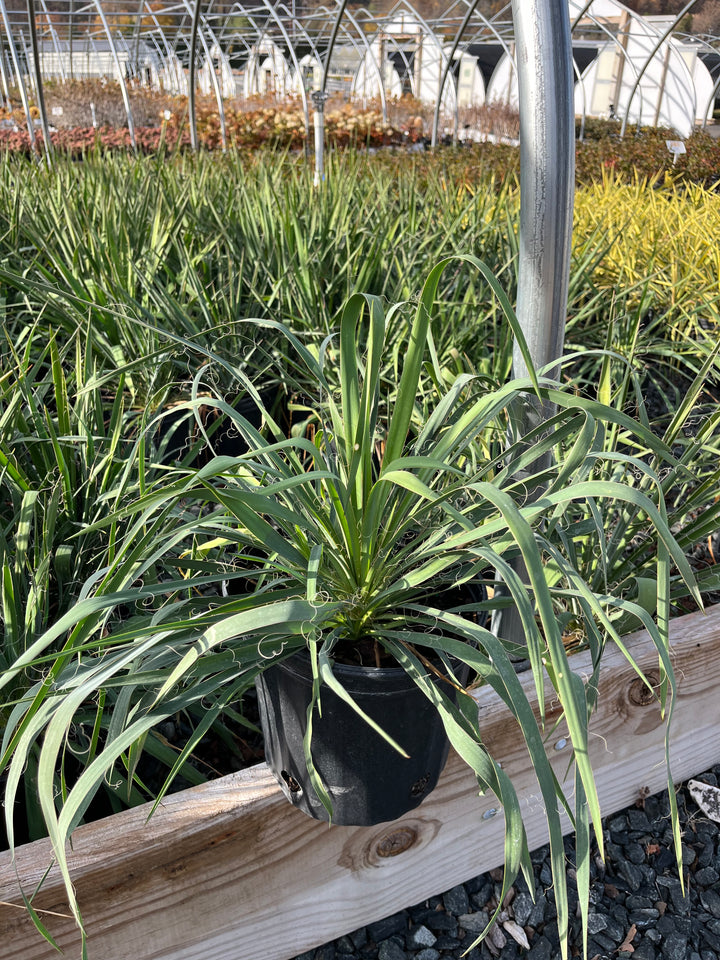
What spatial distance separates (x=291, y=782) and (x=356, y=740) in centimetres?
12

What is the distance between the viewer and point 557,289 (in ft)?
2.64

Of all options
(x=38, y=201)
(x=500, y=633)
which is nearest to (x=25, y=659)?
(x=500, y=633)

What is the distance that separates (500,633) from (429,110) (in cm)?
1201

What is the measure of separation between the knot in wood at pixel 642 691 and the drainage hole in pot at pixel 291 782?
50 centimetres

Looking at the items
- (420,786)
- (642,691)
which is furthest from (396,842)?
(642,691)

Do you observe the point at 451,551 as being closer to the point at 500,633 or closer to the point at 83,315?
the point at 500,633

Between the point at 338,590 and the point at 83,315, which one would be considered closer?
the point at 338,590

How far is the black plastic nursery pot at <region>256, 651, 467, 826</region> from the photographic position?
0.69 m

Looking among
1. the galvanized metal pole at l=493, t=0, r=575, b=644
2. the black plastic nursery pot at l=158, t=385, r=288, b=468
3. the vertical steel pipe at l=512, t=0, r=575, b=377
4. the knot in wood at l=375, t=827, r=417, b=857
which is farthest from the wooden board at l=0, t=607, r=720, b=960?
the black plastic nursery pot at l=158, t=385, r=288, b=468

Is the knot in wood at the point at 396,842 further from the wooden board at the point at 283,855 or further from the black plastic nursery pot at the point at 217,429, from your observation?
the black plastic nursery pot at the point at 217,429

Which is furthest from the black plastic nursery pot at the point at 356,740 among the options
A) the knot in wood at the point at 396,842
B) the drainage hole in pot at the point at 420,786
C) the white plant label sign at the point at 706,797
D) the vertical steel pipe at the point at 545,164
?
the white plant label sign at the point at 706,797

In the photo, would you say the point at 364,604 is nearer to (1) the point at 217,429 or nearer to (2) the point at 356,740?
(2) the point at 356,740

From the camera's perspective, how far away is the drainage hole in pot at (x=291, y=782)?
77 centimetres

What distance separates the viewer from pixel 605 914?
3.22ft
